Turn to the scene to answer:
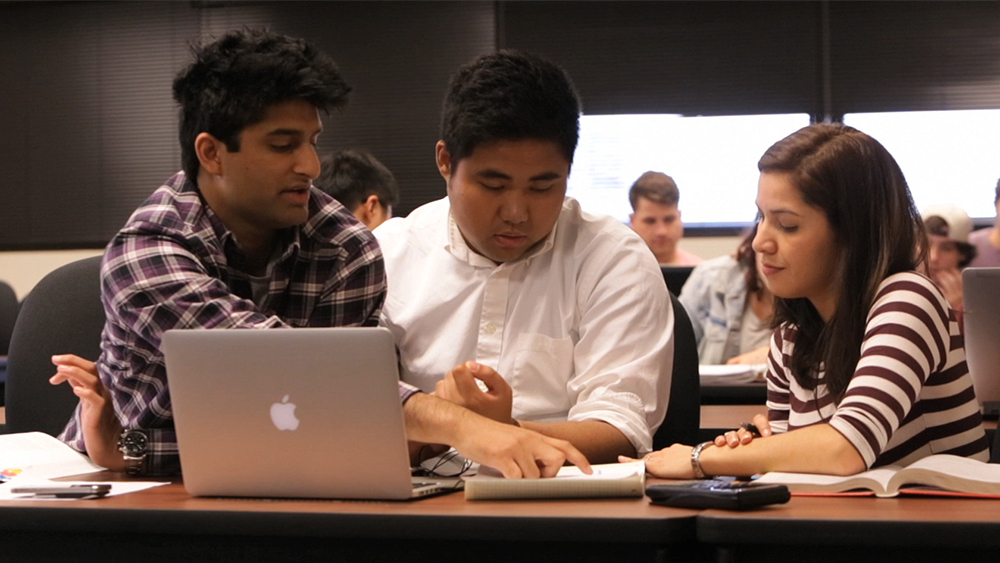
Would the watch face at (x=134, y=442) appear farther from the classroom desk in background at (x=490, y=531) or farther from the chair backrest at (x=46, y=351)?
the chair backrest at (x=46, y=351)

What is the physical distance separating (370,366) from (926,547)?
563 millimetres

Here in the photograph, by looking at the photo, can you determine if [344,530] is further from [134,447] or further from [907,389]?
[907,389]

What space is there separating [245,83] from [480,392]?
1.92ft

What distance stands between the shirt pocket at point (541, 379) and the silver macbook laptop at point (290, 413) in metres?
0.58

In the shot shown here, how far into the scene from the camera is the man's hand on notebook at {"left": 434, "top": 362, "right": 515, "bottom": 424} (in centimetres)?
140

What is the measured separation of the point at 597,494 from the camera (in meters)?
1.17

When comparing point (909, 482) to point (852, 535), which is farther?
point (909, 482)

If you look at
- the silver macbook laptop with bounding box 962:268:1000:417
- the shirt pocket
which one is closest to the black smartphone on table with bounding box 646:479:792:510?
the shirt pocket

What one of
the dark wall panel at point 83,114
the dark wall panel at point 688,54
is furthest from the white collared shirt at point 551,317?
the dark wall panel at point 83,114

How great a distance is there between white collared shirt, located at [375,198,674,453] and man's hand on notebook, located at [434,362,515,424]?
Result: 29cm

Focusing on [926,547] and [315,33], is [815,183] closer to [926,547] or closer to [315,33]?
[926,547]

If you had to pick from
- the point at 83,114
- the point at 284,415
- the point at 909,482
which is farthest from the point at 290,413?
the point at 83,114

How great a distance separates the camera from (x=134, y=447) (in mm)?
1495

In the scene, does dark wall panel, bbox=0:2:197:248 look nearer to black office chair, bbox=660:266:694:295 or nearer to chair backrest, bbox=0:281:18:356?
chair backrest, bbox=0:281:18:356
